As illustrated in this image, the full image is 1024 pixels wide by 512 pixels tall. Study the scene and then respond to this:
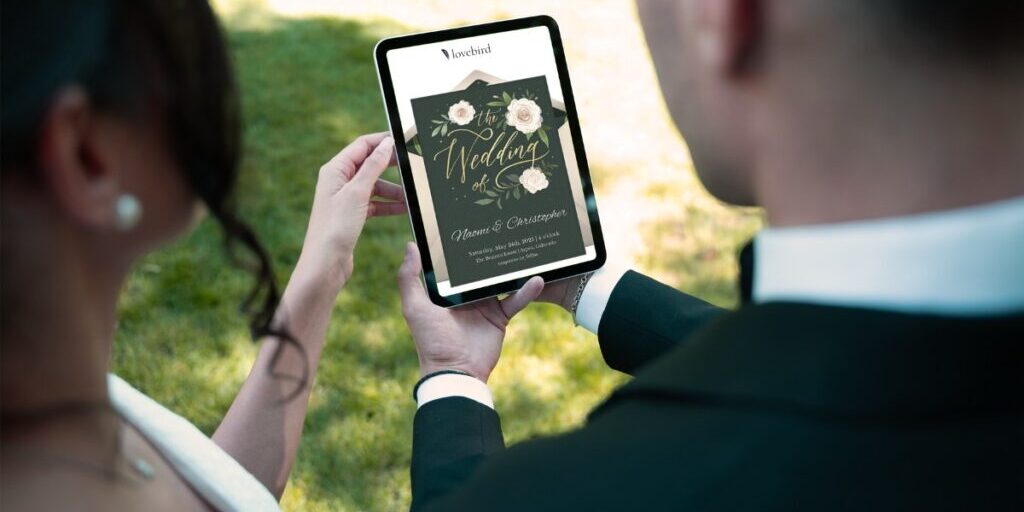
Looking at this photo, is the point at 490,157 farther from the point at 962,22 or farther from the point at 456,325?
the point at 962,22

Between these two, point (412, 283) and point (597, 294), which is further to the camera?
point (597, 294)

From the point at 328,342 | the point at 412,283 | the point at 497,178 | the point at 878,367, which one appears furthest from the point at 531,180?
the point at 328,342

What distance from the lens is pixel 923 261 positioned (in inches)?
37.1

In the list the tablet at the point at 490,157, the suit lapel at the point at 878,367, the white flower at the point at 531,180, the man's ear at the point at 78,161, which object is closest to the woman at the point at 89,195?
the man's ear at the point at 78,161

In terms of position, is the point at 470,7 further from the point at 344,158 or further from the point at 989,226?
the point at 989,226

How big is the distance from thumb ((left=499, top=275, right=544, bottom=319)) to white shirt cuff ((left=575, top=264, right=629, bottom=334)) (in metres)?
0.12

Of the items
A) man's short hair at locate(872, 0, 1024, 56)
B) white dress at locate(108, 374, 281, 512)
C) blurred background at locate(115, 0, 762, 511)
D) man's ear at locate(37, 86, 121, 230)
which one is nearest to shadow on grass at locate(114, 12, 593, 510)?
blurred background at locate(115, 0, 762, 511)

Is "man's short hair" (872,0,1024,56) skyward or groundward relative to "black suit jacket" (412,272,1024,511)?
skyward

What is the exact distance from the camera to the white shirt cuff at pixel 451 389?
5.55 feet

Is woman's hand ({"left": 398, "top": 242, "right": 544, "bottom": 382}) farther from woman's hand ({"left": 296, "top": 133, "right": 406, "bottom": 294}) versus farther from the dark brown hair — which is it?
the dark brown hair

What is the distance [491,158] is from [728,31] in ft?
3.37

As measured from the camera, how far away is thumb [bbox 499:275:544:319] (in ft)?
6.40

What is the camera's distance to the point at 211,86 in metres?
1.01

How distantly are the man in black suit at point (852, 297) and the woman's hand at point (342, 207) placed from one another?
78 centimetres
